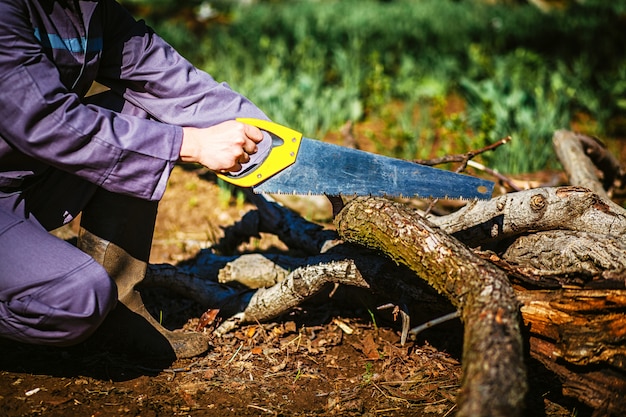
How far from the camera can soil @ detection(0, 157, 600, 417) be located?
2426 mm

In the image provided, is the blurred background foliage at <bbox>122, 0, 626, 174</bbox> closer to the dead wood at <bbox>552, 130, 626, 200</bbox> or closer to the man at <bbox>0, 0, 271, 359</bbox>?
the dead wood at <bbox>552, 130, 626, 200</bbox>

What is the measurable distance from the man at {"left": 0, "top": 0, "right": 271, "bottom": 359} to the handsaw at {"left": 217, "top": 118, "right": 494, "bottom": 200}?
0.07 m

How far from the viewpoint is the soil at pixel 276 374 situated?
7.96ft

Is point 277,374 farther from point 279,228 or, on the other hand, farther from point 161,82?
point 161,82

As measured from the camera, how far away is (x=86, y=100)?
2613 mm

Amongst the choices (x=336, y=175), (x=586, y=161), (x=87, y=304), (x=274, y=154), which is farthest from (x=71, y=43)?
(x=586, y=161)

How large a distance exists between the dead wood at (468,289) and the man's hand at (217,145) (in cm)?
54

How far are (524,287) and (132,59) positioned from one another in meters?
1.85

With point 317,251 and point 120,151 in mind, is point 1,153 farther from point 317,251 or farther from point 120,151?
point 317,251

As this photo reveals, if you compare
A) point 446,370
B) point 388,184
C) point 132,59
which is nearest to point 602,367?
point 446,370

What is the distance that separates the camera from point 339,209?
2.63 meters

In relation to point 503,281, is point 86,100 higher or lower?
lower

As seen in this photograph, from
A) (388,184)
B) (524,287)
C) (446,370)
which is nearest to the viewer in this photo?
(524,287)

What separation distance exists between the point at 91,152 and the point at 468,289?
55.2 inches
